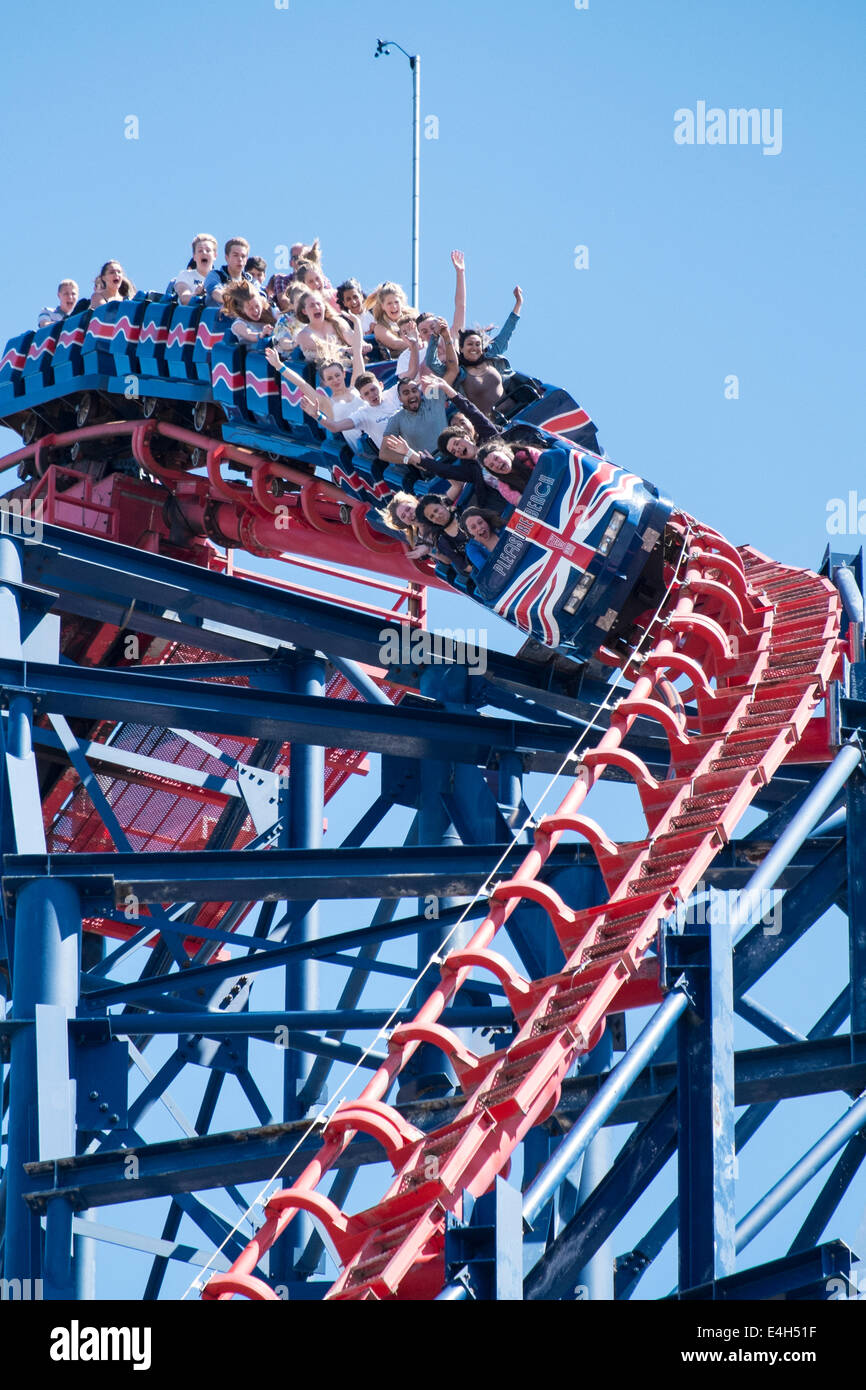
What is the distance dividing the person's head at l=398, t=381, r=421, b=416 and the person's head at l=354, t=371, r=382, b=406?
27 centimetres

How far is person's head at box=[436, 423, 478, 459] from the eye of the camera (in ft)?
40.1

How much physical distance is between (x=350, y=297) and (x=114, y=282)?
7.36 feet

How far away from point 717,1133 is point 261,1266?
20.7ft

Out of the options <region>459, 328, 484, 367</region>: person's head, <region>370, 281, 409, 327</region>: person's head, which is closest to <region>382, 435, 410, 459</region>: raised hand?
<region>459, 328, 484, 367</region>: person's head

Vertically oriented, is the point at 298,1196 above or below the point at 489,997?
below

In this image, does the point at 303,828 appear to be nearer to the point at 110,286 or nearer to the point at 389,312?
the point at 389,312

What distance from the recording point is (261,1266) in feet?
43.9

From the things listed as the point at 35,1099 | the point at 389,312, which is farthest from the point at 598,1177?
the point at 389,312

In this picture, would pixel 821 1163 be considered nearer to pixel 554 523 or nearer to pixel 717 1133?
pixel 717 1133

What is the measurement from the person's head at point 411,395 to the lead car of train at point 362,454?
18.9 inches

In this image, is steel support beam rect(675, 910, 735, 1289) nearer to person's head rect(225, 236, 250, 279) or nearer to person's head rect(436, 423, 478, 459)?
person's head rect(436, 423, 478, 459)

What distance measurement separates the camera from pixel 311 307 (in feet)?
44.7

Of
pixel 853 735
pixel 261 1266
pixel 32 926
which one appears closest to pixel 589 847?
pixel 853 735
